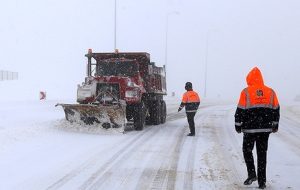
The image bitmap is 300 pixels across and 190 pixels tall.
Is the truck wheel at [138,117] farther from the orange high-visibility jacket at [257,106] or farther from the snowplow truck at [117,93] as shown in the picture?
the orange high-visibility jacket at [257,106]

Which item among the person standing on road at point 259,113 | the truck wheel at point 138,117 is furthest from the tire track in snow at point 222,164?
the truck wheel at point 138,117

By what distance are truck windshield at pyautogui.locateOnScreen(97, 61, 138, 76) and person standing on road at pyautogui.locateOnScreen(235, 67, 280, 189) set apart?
835cm

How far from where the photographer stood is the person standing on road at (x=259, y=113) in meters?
6.40

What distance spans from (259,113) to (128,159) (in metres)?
3.14

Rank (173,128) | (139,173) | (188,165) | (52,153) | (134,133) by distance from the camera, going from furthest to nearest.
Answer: (173,128)
(134,133)
(52,153)
(188,165)
(139,173)

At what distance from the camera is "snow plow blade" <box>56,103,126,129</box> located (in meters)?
12.8

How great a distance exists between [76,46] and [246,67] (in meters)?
59.5

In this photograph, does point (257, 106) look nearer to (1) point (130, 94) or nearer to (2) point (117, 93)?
(1) point (130, 94)

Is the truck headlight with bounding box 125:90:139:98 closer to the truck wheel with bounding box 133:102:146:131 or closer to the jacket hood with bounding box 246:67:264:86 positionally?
the truck wheel with bounding box 133:102:146:131

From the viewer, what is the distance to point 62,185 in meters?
6.44

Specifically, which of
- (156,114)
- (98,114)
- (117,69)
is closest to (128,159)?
(98,114)

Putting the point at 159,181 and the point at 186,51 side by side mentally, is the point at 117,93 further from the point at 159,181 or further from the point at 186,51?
the point at 186,51

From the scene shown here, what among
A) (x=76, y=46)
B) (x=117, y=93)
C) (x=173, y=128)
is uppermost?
(x=76, y=46)

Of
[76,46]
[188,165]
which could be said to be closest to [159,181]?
[188,165]
